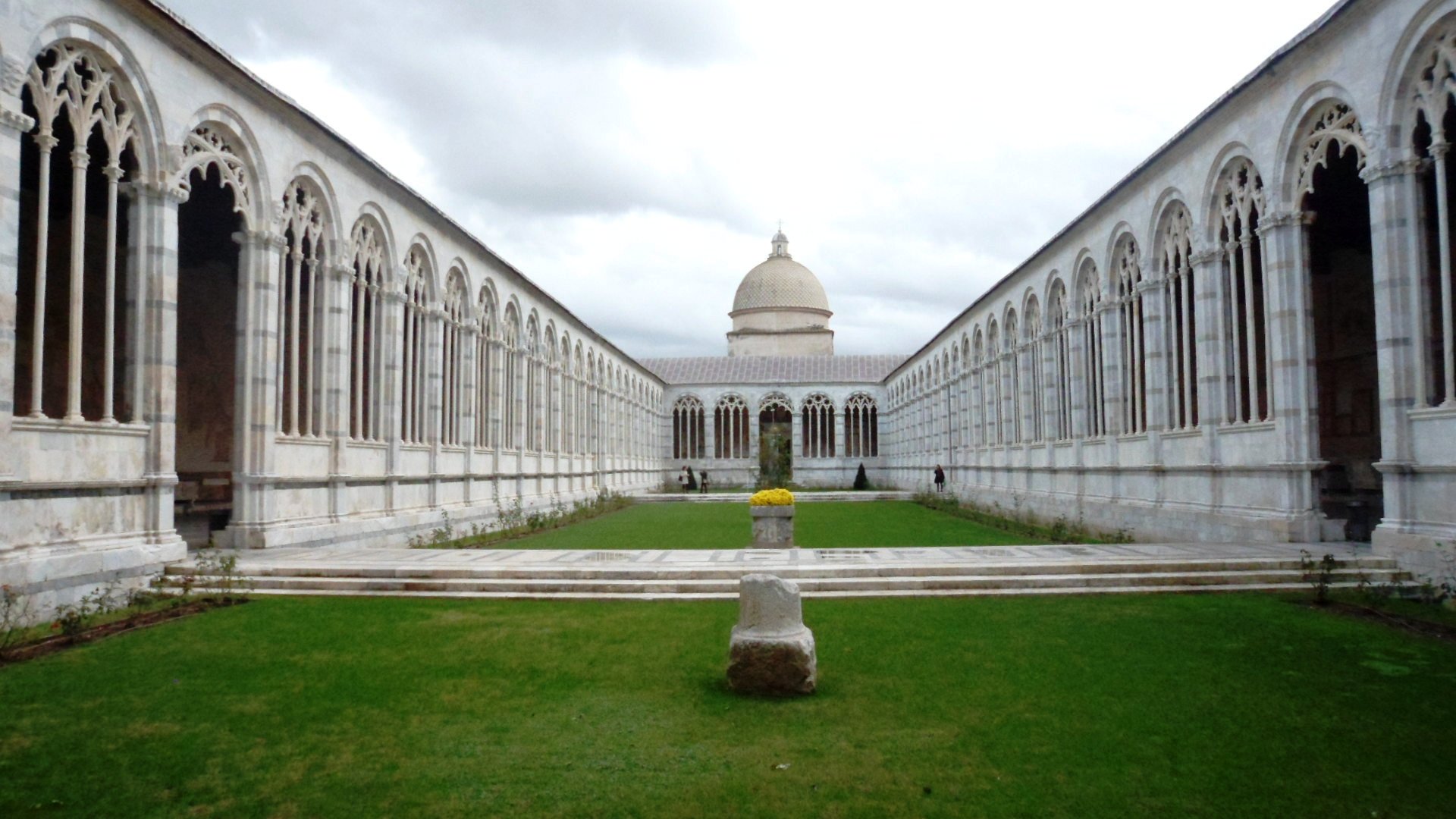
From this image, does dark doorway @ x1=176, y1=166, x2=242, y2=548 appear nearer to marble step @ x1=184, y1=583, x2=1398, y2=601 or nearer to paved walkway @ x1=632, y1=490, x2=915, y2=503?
marble step @ x1=184, y1=583, x2=1398, y2=601

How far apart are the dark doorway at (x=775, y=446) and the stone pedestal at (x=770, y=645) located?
1486 inches

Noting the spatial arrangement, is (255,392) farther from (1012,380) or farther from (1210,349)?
(1012,380)

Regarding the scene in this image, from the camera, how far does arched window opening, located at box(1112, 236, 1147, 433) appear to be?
66.3 ft

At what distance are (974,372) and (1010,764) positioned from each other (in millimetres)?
30007

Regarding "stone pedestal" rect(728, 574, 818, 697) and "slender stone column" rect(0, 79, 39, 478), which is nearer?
"stone pedestal" rect(728, 574, 818, 697)

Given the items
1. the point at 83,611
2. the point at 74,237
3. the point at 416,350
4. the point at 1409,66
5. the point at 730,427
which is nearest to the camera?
the point at 83,611

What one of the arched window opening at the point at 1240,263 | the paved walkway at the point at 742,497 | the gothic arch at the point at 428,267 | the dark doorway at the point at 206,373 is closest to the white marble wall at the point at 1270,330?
the arched window opening at the point at 1240,263

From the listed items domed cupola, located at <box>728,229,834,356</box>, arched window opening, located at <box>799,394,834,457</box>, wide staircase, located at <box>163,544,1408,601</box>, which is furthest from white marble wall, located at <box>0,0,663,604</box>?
domed cupola, located at <box>728,229,834,356</box>

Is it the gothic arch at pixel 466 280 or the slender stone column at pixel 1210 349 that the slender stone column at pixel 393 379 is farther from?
the slender stone column at pixel 1210 349

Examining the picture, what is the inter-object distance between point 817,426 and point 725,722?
5111 centimetres

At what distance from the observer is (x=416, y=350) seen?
21.5 metres

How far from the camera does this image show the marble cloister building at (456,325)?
37.3ft

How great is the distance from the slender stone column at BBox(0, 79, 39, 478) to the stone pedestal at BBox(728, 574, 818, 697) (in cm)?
825

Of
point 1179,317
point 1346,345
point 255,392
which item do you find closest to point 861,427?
point 1179,317
